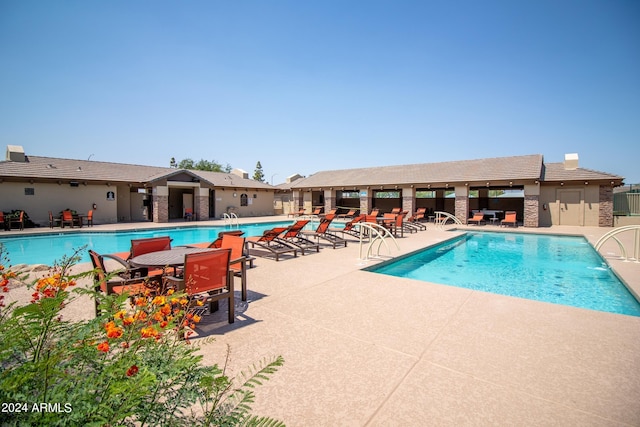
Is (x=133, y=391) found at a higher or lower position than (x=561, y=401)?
higher

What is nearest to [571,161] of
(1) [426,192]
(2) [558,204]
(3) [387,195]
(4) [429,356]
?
(2) [558,204]

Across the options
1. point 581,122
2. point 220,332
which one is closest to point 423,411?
point 220,332

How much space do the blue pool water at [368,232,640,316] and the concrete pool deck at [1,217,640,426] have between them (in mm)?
2700

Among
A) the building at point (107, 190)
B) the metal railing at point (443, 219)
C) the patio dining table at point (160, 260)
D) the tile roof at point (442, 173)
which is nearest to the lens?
the patio dining table at point (160, 260)

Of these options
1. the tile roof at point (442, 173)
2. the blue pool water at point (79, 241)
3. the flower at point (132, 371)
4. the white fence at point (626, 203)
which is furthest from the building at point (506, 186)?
the flower at point (132, 371)

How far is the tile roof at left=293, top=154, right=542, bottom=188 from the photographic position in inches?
798

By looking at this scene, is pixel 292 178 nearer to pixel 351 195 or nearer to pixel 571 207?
pixel 351 195

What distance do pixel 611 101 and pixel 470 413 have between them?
85.5 ft

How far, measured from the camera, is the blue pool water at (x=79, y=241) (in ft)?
37.5

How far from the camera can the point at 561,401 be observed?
254 centimetres

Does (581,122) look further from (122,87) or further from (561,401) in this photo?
(122,87)

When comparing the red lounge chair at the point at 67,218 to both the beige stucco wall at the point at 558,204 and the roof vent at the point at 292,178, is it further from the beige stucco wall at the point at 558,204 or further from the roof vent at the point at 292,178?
the beige stucco wall at the point at 558,204

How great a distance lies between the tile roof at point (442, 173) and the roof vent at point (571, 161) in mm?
1527

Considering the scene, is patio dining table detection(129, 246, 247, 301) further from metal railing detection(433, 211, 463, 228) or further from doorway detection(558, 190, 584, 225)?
doorway detection(558, 190, 584, 225)
